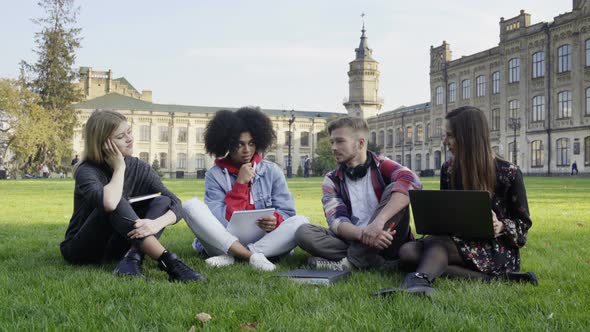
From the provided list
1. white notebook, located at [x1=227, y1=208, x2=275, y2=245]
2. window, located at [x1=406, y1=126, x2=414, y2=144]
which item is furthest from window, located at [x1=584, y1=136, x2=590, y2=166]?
white notebook, located at [x1=227, y1=208, x2=275, y2=245]

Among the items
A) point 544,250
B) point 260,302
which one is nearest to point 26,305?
point 260,302

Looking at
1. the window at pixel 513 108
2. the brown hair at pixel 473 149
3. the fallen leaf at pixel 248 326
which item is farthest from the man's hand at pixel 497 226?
the window at pixel 513 108

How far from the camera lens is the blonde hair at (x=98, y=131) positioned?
387 cm

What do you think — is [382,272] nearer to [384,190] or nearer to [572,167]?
[384,190]

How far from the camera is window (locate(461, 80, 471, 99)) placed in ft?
159

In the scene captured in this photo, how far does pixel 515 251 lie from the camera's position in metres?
3.65

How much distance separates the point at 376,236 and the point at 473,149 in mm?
857

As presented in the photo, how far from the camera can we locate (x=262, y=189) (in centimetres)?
475

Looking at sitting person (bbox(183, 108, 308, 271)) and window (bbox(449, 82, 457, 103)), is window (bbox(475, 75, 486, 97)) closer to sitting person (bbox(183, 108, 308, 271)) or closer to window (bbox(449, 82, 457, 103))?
window (bbox(449, 82, 457, 103))

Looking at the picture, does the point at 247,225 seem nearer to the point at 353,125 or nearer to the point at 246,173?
the point at 246,173

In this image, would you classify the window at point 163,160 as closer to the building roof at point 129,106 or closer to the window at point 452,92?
the building roof at point 129,106

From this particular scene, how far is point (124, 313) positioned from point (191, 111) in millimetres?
71005

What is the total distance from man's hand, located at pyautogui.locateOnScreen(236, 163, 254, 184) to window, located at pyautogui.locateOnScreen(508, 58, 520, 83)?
42165 millimetres

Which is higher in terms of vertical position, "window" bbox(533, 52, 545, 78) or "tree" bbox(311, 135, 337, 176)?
"window" bbox(533, 52, 545, 78)
